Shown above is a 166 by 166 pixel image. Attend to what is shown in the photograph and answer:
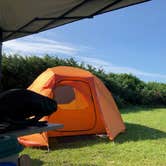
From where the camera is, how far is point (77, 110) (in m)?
7.54

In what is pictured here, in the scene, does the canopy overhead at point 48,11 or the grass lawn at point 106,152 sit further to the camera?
the grass lawn at point 106,152

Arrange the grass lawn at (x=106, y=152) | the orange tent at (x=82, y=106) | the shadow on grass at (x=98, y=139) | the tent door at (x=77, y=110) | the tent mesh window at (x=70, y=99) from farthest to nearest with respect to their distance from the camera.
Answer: the tent mesh window at (x=70, y=99) → the tent door at (x=77, y=110) → the orange tent at (x=82, y=106) → the shadow on grass at (x=98, y=139) → the grass lawn at (x=106, y=152)

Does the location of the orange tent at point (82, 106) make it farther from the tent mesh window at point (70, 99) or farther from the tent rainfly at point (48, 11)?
the tent rainfly at point (48, 11)

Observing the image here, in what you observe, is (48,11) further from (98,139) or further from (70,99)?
(70,99)

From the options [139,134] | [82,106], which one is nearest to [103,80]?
[82,106]

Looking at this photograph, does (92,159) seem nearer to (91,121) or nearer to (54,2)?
(91,121)

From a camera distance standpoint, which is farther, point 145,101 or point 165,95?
point 165,95

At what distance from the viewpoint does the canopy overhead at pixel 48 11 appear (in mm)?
3555

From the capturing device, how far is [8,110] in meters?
2.57

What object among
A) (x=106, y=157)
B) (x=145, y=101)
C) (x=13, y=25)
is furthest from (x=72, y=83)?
(x=145, y=101)

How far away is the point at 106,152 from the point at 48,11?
105 inches

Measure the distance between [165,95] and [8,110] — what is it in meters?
15.3

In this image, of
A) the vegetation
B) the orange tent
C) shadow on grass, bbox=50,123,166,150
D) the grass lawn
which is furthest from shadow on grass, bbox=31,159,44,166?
the vegetation

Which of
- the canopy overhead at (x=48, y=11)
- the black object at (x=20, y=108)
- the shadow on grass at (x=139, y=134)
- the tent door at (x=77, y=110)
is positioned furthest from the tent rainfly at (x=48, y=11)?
the shadow on grass at (x=139, y=134)
